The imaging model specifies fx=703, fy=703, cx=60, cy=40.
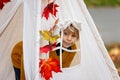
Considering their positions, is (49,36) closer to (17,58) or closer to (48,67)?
(48,67)

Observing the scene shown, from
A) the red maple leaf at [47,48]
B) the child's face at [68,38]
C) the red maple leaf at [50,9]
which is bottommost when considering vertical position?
the red maple leaf at [47,48]

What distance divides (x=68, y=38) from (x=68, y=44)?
2.1 inches

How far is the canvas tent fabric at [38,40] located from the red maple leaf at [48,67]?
0.05 m

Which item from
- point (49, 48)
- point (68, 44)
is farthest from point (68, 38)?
point (49, 48)

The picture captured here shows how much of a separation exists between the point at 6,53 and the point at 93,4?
643 centimetres

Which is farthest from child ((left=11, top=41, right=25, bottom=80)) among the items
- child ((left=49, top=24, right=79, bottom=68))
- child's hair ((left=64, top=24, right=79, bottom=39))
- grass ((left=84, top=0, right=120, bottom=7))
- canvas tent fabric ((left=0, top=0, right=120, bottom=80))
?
grass ((left=84, top=0, right=120, bottom=7))

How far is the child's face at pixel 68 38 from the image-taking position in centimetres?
514

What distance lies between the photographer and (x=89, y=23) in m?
5.26

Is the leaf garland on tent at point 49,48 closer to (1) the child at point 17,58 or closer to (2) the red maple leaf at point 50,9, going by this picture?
(2) the red maple leaf at point 50,9

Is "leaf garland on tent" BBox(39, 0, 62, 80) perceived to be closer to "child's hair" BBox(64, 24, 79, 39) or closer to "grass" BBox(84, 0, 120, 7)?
"child's hair" BBox(64, 24, 79, 39)

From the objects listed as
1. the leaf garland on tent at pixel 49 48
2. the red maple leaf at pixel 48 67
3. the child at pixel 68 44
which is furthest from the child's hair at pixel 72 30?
the red maple leaf at pixel 48 67

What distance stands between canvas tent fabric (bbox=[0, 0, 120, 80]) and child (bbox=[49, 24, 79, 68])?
6 centimetres

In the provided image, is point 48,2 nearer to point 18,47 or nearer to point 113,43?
point 18,47

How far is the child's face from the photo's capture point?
16.9 feet
